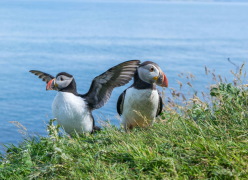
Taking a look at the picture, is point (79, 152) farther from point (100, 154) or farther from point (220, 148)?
point (220, 148)

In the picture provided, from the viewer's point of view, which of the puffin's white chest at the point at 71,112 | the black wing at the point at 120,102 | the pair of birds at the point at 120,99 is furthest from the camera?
the black wing at the point at 120,102

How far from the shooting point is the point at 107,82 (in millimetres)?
7262

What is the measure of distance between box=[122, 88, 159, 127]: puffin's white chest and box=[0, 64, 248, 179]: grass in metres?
0.47

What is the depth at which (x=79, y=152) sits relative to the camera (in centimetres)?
589

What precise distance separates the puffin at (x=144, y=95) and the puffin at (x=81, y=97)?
9.1 inches

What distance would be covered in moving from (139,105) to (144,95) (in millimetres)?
160

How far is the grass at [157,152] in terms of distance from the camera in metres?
5.04

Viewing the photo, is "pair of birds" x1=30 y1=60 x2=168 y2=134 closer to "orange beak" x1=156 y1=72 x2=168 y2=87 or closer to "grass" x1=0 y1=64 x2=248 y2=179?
Answer: "orange beak" x1=156 y1=72 x2=168 y2=87

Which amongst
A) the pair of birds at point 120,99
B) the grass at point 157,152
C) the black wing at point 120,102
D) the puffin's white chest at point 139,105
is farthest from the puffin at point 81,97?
the grass at point 157,152

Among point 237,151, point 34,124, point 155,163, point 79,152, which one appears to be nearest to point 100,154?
point 79,152

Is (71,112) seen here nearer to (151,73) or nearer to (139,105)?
(139,105)

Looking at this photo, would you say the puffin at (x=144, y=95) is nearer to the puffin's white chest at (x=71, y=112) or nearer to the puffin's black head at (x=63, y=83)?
the puffin's white chest at (x=71, y=112)

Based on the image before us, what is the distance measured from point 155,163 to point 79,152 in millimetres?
1123

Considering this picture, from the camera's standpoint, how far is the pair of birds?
22.2ft
